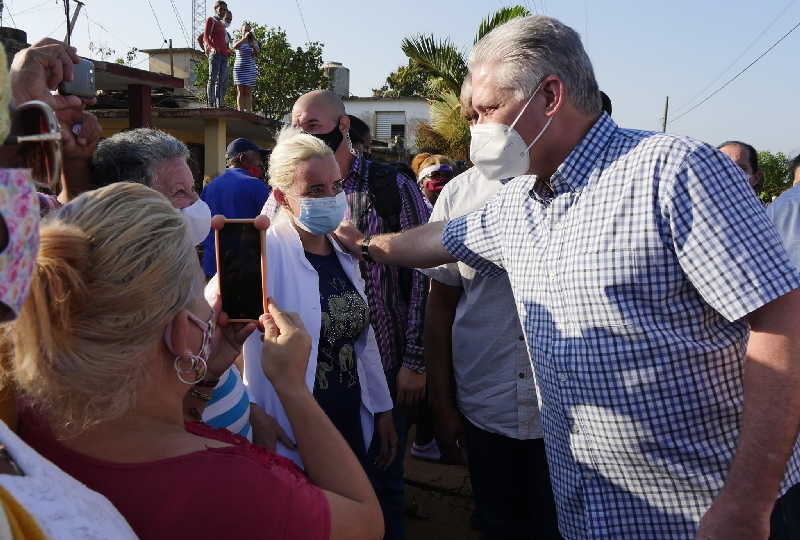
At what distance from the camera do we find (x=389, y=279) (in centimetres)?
321

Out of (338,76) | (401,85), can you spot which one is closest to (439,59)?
(338,76)

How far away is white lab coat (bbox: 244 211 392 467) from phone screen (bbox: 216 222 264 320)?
0.47 meters

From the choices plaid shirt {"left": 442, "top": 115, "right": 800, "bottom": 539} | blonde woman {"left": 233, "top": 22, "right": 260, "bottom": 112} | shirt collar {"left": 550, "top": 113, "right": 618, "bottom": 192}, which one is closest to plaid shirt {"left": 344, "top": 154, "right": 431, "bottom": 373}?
plaid shirt {"left": 442, "top": 115, "right": 800, "bottom": 539}

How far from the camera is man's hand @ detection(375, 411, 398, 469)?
9.44 feet

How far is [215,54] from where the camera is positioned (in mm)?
14492

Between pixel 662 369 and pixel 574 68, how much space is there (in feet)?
3.07

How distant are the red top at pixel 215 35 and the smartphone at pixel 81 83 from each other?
527 inches

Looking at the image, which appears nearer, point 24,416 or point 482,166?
point 24,416

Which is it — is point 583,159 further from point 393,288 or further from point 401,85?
point 401,85

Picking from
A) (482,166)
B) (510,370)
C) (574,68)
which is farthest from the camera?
(510,370)

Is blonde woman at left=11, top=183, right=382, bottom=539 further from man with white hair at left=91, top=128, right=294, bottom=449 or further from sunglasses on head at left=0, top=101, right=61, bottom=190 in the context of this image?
man with white hair at left=91, top=128, right=294, bottom=449

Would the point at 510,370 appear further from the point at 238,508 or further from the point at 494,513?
the point at 238,508

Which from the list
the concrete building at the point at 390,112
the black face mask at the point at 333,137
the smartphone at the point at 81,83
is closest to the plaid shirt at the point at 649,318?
the smartphone at the point at 81,83

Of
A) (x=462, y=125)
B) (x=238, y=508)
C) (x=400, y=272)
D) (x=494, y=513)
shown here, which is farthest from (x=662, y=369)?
(x=462, y=125)
